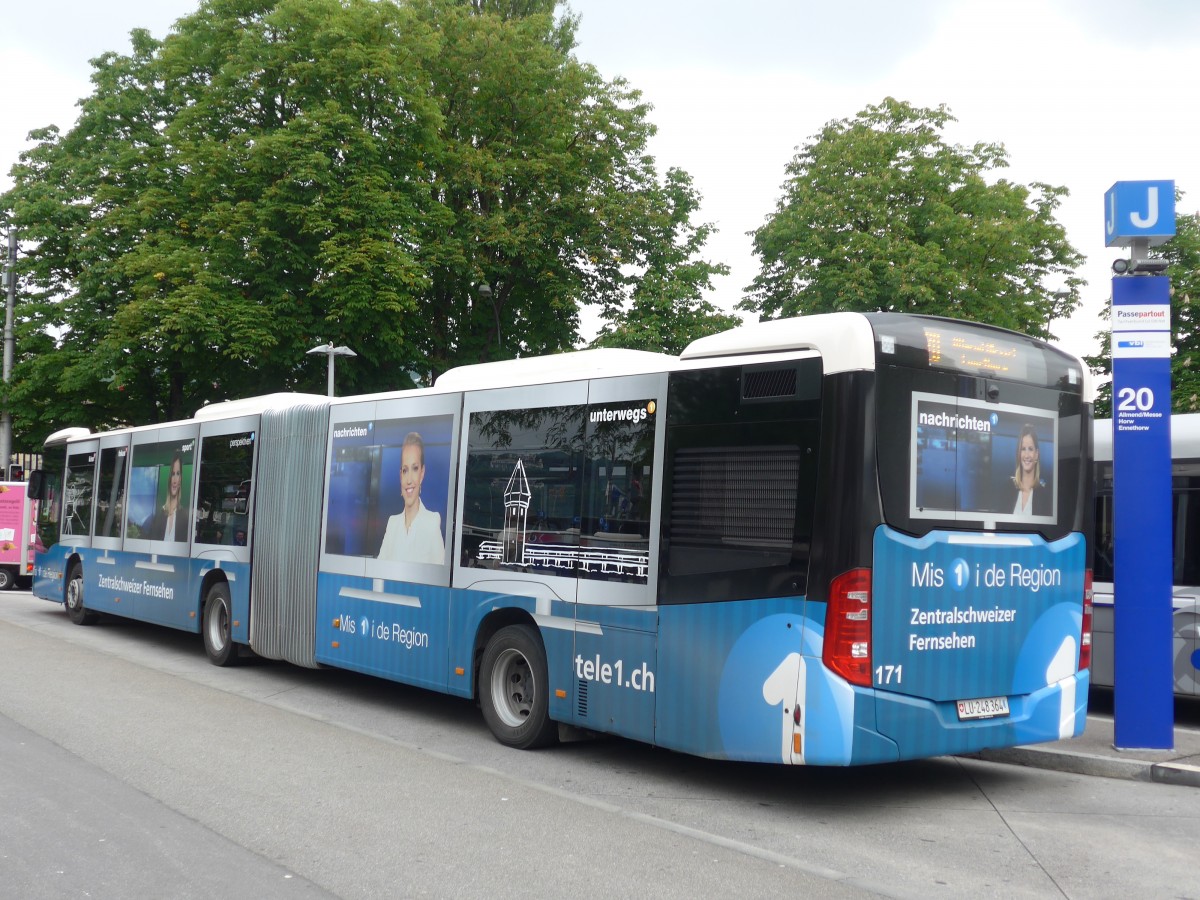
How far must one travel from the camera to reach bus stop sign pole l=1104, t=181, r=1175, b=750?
339 inches

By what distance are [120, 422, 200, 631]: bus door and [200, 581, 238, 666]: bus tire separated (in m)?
0.29

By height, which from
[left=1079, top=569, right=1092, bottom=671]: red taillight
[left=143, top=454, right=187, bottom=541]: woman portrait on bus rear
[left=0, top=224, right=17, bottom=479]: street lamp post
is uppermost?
[left=0, top=224, right=17, bottom=479]: street lamp post

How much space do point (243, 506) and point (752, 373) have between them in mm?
8084

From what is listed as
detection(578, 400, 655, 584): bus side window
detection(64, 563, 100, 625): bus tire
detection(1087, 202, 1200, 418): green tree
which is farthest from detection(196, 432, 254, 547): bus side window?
detection(1087, 202, 1200, 418): green tree

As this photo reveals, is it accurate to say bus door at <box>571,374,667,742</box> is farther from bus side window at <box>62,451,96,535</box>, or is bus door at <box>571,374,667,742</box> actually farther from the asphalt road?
bus side window at <box>62,451,96,535</box>

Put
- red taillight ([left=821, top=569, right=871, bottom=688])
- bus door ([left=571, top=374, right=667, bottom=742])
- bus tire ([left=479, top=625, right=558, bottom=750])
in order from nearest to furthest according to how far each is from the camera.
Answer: red taillight ([left=821, top=569, right=871, bottom=688]) → bus door ([left=571, top=374, right=667, bottom=742]) → bus tire ([left=479, top=625, right=558, bottom=750])

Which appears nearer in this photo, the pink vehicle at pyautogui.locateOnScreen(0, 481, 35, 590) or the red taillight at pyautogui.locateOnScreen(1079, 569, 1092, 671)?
the red taillight at pyautogui.locateOnScreen(1079, 569, 1092, 671)

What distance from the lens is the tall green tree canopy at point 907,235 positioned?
2780 cm

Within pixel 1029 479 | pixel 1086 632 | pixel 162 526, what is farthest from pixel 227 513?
pixel 1086 632

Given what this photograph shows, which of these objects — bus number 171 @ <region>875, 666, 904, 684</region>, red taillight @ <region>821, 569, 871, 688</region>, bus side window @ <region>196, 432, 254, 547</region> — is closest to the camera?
red taillight @ <region>821, 569, 871, 688</region>

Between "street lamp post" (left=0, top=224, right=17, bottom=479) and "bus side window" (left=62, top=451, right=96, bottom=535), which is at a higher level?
"street lamp post" (left=0, top=224, right=17, bottom=479)

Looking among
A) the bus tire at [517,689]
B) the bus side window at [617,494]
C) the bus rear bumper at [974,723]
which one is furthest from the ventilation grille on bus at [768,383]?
the bus tire at [517,689]

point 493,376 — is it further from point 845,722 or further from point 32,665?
point 32,665

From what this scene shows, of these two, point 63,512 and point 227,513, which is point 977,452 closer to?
point 227,513
